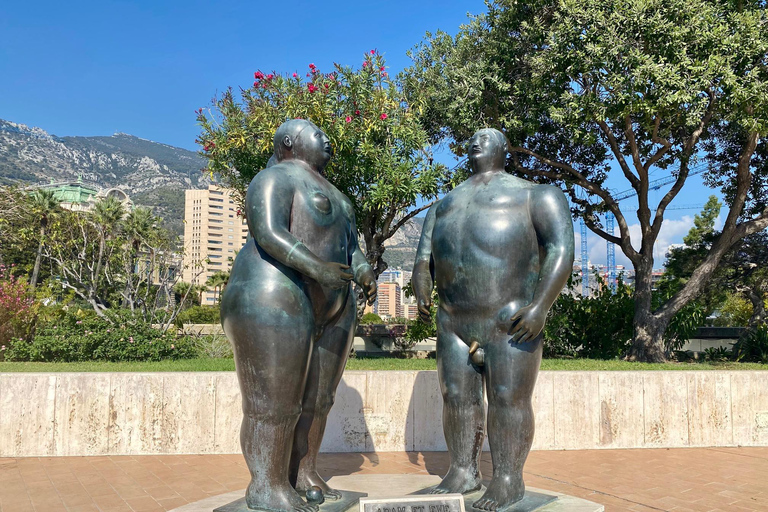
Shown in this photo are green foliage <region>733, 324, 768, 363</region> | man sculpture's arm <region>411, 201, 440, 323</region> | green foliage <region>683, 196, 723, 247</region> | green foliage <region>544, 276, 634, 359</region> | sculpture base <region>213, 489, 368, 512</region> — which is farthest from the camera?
green foliage <region>683, 196, 723, 247</region>

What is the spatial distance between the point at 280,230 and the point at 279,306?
0.38 meters

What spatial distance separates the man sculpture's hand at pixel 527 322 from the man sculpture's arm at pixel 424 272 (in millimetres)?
600

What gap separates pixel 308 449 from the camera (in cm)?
353

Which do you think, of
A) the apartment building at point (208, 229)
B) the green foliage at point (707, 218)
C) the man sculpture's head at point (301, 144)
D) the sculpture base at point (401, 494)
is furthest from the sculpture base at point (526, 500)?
the apartment building at point (208, 229)

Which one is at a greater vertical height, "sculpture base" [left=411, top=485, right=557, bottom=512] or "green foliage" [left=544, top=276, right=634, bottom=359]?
"green foliage" [left=544, top=276, right=634, bottom=359]

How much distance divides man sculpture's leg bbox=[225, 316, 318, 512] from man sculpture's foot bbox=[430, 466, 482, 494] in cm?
81

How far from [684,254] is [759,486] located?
1279 cm

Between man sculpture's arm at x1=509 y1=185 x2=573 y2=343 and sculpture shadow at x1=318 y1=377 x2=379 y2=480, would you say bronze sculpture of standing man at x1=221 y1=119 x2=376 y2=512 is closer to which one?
man sculpture's arm at x1=509 y1=185 x2=573 y2=343

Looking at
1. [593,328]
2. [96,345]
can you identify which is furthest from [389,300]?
[96,345]

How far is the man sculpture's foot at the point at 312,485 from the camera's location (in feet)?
11.4

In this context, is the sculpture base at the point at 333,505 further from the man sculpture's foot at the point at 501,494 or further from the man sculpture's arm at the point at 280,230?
the man sculpture's arm at the point at 280,230

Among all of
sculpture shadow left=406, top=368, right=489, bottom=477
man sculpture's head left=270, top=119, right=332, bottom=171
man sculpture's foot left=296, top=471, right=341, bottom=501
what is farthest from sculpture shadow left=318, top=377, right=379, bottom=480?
man sculpture's head left=270, top=119, right=332, bottom=171

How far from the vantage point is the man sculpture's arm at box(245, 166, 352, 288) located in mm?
2943

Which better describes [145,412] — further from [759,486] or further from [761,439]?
[761,439]
